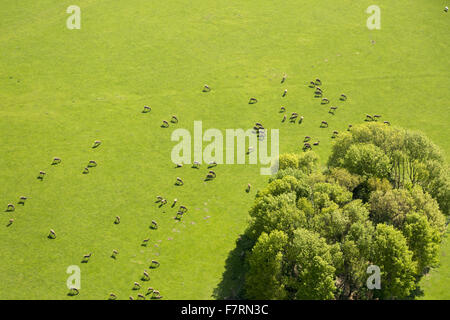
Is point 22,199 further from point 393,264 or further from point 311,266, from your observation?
point 393,264

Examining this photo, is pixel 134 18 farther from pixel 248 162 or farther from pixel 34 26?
pixel 248 162

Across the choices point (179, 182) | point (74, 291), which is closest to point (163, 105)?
point (179, 182)

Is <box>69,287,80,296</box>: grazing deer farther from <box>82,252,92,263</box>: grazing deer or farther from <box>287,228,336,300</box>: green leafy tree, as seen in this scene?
<box>287,228,336,300</box>: green leafy tree

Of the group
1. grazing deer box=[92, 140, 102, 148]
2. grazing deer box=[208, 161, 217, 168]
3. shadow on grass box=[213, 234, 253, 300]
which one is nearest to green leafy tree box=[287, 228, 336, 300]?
shadow on grass box=[213, 234, 253, 300]

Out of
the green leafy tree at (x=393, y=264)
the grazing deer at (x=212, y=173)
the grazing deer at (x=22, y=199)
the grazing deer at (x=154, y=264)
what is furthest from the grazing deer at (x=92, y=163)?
the green leafy tree at (x=393, y=264)
